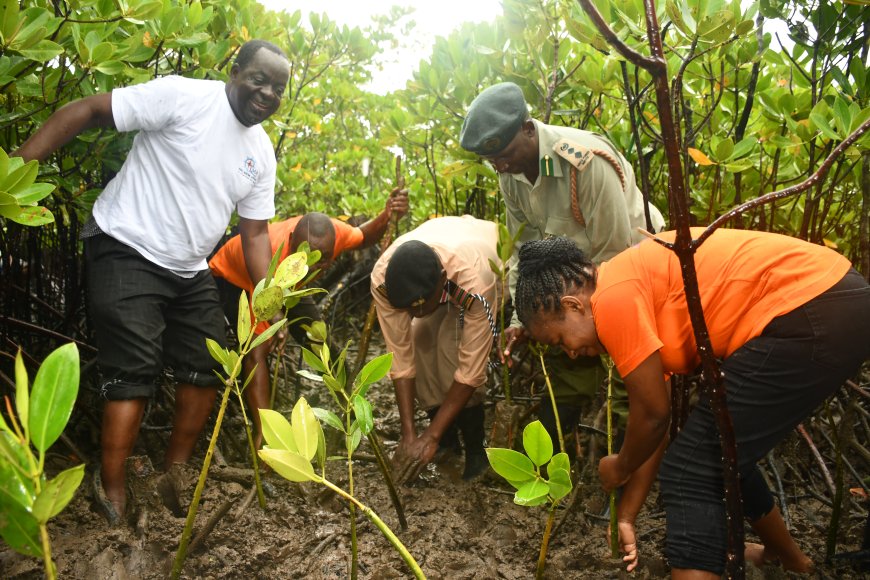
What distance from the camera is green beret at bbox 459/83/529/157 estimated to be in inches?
89.7

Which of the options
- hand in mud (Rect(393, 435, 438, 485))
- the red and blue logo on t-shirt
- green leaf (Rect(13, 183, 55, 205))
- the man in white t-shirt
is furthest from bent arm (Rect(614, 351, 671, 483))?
the red and blue logo on t-shirt

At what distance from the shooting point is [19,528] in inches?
28.7

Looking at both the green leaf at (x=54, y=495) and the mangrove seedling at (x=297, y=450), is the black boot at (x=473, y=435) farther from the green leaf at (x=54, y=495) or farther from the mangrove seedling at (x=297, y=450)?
→ the green leaf at (x=54, y=495)

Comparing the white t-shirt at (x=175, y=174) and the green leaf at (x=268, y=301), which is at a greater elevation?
the white t-shirt at (x=175, y=174)

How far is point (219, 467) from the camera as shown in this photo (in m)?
2.42

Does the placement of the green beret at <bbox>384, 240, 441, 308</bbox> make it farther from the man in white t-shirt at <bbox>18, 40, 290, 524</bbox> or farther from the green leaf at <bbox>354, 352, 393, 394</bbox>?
the green leaf at <bbox>354, 352, 393, 394</bbox>

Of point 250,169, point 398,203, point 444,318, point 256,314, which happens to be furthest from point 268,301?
point 398,203

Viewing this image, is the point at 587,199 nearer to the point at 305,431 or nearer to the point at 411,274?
the point at 411,274

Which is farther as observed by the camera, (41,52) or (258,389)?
(258,389)

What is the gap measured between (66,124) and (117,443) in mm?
947

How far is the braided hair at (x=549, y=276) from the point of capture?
169 centimetres

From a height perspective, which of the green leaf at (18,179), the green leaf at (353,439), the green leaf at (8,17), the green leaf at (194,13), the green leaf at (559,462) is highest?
the green leaf at (194,13)

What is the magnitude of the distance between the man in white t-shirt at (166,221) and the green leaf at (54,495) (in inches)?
55.7

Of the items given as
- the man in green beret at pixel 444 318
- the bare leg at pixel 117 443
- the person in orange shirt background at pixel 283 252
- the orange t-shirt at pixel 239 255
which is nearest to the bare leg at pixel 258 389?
the person in orange shirt background at pixel 283 252
